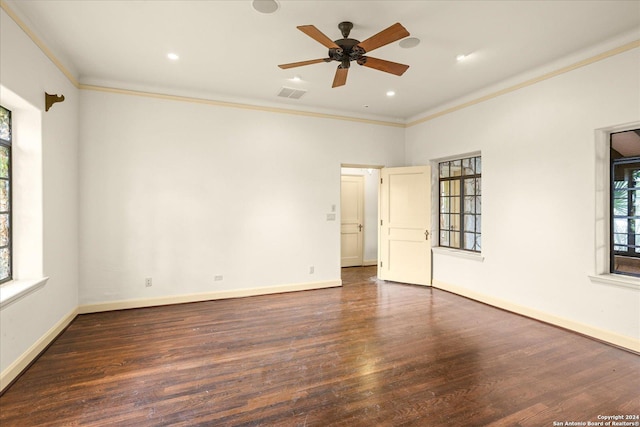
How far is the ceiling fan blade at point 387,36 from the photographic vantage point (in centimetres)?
247

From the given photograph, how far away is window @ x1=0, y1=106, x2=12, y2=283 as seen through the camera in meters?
2.82

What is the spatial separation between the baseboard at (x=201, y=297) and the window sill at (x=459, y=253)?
1.82 m

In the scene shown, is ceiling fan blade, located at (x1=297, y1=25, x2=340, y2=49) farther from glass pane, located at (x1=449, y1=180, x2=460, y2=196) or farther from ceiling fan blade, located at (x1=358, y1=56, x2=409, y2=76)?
glass pane, located at (x1=449, y1=180, x2=460, y2=196)

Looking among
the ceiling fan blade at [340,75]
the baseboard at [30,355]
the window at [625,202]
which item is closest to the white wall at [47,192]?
the baseboard at [30,355]

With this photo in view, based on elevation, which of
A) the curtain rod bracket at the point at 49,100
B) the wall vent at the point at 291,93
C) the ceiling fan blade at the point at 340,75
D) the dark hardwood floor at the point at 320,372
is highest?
the wall vent at the point at 291,93

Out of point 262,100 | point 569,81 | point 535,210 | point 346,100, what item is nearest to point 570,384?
point 535,210

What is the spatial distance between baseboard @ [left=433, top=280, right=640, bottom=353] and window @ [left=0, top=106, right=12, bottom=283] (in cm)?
560

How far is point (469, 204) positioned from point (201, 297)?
4533mm

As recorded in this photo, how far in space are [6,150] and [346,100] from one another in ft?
13.8

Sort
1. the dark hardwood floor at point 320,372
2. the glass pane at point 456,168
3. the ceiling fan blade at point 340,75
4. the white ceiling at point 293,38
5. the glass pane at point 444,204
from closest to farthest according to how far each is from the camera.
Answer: the dark hardwood floor at point 320,372, the white ceiling at point 293,38, the ceiling fan blade at point 340,75, the glass pane at point 456,168, the glass pane at point 444,204

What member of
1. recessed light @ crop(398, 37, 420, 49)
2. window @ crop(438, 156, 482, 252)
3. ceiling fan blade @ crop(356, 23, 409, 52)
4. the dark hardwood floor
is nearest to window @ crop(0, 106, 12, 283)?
the dark hardwood floor

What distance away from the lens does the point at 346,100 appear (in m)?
5.07

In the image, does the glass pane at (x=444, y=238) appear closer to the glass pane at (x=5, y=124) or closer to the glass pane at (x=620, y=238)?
the glass pane at (x=620, y=238)

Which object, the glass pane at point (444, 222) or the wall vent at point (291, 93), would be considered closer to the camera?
the wall vent at point (291, 93)
